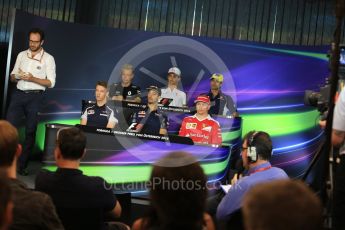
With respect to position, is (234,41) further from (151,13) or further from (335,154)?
(335,154)

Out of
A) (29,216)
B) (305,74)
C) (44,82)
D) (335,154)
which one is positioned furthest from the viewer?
(305,74)

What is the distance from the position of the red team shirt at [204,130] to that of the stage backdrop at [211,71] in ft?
4.55

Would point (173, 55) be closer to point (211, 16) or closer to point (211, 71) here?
point (211, 71)

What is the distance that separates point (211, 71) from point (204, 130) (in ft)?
6.36

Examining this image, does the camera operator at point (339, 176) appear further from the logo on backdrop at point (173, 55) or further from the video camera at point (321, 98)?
the logo on backdrop at point (173, 55)

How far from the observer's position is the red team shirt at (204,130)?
599 centimetres

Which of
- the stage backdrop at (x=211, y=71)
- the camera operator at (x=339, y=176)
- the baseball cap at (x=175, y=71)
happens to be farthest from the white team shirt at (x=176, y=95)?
the camera operator at (x=339, y=176)

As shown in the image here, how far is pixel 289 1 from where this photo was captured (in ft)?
24.9

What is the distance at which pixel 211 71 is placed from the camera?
7.79 metres

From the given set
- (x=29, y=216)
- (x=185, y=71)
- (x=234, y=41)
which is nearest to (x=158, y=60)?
(x=185, y=71)

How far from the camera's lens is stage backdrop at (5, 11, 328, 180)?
7180mm

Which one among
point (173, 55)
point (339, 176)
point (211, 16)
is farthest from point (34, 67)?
point (339, 176)

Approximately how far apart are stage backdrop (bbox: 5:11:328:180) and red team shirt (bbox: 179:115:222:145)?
4.55ft

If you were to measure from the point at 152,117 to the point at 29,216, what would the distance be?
3928 mm
